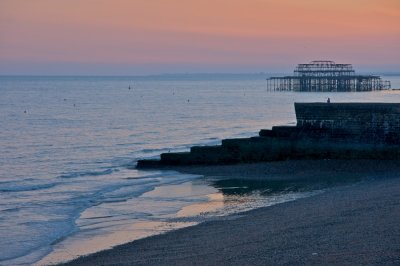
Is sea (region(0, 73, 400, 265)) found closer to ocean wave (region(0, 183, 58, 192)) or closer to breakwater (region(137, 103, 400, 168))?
ocean wave (region(0, 183, 58, 192))

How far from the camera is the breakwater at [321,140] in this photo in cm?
2505

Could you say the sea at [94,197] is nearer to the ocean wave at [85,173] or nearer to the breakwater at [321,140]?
the ocean wave at [85,173]

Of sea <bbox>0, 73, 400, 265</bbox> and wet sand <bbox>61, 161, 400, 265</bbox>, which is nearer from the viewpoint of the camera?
wet sand <bbox>61, 161, 400, 265</bbox>

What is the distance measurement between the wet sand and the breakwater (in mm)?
6814

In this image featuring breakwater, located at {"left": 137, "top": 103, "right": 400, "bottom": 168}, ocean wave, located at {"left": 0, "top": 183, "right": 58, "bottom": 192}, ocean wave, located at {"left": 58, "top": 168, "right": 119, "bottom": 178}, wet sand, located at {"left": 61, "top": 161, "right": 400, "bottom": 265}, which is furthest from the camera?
ocean wave, located at {"left": 58, "top": 168, "right": 119, "bottom": 178}

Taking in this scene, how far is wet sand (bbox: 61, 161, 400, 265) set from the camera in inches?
402

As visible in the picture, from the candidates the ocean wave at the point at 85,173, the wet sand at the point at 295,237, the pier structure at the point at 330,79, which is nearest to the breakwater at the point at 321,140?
the ocean wave at the point at 85,173

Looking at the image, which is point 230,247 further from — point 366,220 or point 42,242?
point 42,242

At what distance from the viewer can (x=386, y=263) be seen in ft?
30.1

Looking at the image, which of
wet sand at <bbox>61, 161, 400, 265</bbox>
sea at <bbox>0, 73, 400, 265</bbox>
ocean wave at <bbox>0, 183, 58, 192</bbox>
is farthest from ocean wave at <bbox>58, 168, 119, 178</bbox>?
wet sand at <bbox>61, 161, 400, 265</bbox>

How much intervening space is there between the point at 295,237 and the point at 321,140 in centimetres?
1476

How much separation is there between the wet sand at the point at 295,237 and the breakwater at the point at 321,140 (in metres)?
6.81

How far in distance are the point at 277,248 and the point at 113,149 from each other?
25523 millimetres

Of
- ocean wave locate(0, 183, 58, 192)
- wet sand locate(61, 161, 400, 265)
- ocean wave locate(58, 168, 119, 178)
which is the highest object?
wet sand locate(61, 161, 400, 265)
